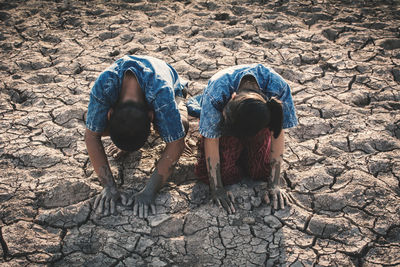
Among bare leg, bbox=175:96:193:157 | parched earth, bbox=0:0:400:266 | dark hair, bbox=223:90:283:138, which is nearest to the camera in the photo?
dark hair, bbox=223:90:283:138

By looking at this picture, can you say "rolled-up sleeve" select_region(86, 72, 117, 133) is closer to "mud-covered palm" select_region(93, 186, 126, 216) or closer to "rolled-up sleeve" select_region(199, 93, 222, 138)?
"mud-covered palm" select_region(93, 186, 126, 216)

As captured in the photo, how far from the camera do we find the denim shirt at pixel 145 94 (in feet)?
6.31

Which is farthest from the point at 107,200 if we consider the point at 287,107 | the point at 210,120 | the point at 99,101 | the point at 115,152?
the point at 287,107

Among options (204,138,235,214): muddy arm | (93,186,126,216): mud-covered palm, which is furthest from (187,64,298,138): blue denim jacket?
(93,186,126,216): mud-covered palm

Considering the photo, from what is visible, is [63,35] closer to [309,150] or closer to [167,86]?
[167,86]

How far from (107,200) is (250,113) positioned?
1109 mm

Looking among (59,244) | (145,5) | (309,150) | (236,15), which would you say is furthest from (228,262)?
(145,5)

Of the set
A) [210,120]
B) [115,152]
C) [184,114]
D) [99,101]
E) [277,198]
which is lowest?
[277,198]

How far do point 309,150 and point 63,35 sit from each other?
3211mm

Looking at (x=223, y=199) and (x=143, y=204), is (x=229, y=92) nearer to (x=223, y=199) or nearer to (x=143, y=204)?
(x=223, y=199)

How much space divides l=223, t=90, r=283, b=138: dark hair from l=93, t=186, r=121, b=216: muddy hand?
0.89m

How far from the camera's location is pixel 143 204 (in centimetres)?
209

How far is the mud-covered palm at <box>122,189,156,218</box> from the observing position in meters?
2.06

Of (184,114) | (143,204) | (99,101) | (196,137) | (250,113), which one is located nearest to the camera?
(250,113)
